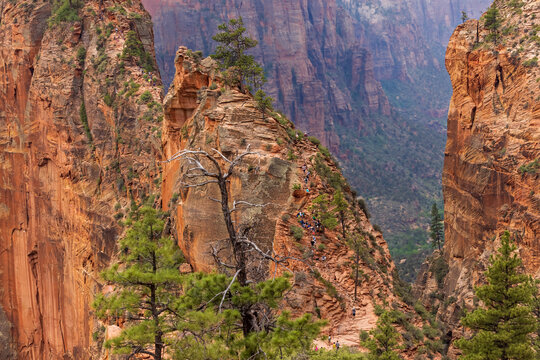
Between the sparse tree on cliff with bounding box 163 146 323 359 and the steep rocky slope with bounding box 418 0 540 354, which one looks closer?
the sparse tree on cliff with bounding box 163 146 323 359

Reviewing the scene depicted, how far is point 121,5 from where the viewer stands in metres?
52.1

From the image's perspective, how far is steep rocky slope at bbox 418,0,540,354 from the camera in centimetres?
4525

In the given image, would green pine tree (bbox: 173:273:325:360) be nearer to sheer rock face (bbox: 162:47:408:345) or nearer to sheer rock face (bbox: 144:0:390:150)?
sheer rock face (bbox: 162:47:408:345)

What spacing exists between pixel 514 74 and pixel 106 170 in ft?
129

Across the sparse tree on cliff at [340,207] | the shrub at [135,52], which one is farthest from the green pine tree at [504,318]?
the shrub at [135,52]

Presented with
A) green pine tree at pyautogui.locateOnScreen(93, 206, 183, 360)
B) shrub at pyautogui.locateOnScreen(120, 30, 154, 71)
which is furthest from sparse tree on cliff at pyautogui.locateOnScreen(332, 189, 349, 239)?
shrub at pyautogui.locateOnScreen(120, 30, 154, 71)

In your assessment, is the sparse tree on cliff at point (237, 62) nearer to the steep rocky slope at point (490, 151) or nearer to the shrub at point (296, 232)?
the shrub at point (296, 232)

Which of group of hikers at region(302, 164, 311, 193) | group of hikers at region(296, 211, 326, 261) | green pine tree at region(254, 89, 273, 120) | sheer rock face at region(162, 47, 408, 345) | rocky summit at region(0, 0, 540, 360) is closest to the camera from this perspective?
rocky summit at region(0, 0, 540, 360)

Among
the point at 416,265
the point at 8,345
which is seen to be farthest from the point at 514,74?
the point at 8,345

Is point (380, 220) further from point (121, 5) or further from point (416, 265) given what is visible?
point (121, 5)

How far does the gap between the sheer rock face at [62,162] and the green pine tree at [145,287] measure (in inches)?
873

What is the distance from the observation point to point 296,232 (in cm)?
2789

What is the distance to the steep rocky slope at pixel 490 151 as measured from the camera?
148 feet

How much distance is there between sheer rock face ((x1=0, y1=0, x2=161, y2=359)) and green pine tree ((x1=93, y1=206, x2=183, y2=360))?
22.2 metres
